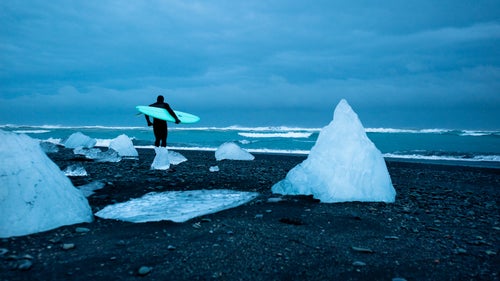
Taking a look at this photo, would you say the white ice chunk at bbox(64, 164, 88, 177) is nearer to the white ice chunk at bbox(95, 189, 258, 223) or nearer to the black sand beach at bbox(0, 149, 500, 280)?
the black sand beach at bbox(0, 149, 500, 280)

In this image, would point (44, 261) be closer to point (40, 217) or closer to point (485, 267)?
point (40, 217)

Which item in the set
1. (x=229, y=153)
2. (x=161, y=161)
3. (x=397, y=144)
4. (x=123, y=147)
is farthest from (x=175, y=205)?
(x=397, y=144)

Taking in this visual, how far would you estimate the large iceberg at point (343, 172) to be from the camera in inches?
225

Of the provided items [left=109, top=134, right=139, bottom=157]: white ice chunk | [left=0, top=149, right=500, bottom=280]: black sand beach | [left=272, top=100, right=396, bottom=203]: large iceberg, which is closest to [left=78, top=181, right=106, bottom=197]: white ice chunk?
[left=0, top=149, right=500, bottom=280]: black sand beach

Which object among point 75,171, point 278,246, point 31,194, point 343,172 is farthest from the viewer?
point 75,171

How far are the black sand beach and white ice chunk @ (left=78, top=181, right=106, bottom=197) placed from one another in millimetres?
169

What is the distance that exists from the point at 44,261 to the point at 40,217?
0.97 meters

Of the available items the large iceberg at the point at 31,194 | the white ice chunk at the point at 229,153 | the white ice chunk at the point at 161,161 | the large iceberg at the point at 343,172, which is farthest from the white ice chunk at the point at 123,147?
the large iceberg at the point at 31,194

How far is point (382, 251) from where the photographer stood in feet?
11.9

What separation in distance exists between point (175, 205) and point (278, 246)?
6.67ft

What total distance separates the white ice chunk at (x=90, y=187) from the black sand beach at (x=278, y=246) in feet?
0.56

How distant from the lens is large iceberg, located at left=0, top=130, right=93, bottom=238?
12.4 feet

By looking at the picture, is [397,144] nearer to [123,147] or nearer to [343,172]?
[123,147]

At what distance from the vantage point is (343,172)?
5.81 metres
